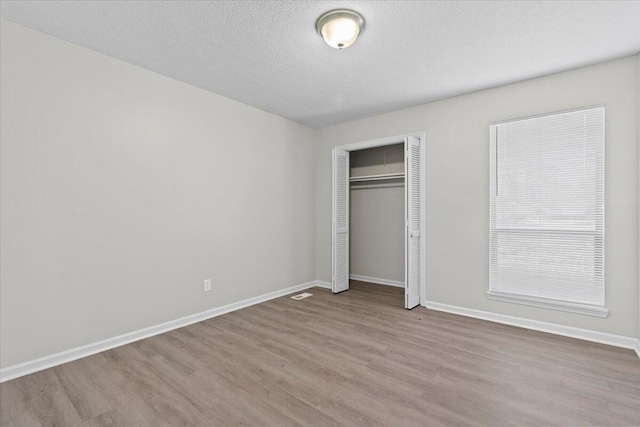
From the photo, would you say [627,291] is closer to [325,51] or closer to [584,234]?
[584,234]

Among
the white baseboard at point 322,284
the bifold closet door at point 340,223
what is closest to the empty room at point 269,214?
the bifold closet door at point 340,223

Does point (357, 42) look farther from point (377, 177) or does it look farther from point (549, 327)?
point (549, 327)

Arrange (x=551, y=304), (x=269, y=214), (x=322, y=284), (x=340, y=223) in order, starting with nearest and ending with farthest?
(x=551, y=304) < (x=269, y=214) < (x=340, y=223) < (x=322, y=284)

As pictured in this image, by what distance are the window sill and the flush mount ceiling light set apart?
298 cm

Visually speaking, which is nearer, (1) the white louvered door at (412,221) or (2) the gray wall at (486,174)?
(2) the gray wall at (486,174)

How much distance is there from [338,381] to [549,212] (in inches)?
103

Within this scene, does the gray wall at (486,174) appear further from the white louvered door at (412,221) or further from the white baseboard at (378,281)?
the white baseboard at (378,281)

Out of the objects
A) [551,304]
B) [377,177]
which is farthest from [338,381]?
[377,177]

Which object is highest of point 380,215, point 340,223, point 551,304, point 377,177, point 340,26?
point 340,26

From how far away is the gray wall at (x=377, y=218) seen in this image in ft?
16.7

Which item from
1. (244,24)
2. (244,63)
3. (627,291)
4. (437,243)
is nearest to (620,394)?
(627,291)

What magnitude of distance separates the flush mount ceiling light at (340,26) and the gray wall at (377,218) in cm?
291

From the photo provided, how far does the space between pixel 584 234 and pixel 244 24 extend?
138 inches

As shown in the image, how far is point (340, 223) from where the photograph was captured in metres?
4.79
